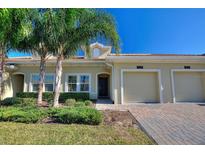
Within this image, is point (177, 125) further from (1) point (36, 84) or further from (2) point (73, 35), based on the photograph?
(1) point (36, 84)

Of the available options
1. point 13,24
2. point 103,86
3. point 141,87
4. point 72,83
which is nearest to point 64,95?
point 72,83

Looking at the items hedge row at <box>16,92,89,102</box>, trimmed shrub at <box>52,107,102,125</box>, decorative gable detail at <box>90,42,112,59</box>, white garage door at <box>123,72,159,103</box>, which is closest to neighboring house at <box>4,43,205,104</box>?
white garage door at <box>123,72,159,103</box>

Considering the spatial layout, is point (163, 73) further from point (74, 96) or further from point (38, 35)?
point (38, 35)

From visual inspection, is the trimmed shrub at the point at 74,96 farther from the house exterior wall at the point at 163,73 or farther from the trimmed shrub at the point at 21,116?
the trimmed shrub at the point at 21,116

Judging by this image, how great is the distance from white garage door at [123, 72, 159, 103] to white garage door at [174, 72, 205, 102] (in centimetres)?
174

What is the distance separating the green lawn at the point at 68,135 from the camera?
4.36m

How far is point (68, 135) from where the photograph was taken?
482cm

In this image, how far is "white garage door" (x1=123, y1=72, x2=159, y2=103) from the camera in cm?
1268

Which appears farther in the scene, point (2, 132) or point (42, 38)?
point (42, 38)

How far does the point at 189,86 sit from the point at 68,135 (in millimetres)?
11566
